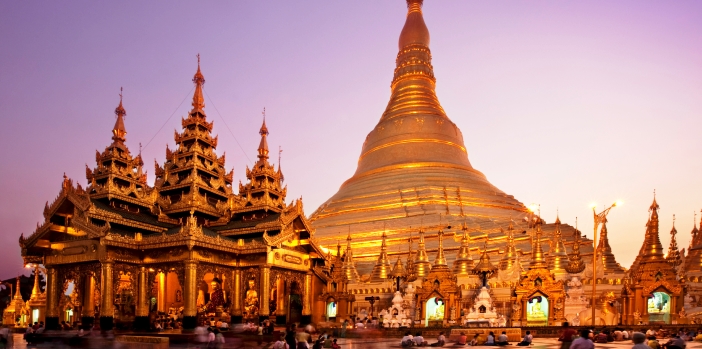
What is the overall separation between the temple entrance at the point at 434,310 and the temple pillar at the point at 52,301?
1449cm

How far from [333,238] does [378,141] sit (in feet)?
42.2

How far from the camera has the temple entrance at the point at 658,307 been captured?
903 inches

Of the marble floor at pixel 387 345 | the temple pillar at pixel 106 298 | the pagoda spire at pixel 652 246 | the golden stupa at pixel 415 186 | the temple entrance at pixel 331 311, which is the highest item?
the golden stupa at pixel 415 186

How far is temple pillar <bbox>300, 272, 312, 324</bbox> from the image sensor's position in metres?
25.7

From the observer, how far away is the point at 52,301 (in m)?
21.8

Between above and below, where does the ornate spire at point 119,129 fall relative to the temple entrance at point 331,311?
Result: above

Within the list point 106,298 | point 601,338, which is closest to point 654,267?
point 601,338

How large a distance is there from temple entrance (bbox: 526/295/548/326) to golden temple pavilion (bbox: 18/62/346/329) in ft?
26.6

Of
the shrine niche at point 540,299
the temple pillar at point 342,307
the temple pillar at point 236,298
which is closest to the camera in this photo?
the temple pillar at point 236,298

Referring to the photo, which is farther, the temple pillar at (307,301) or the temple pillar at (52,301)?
the temple pillar at (307,301)

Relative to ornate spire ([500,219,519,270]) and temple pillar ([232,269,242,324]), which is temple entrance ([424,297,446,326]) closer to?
ornate spire ([500,219,519,270])

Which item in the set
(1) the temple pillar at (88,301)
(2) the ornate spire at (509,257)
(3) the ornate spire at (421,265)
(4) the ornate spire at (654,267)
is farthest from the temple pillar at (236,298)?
(4) the ornate spire at (654,267)

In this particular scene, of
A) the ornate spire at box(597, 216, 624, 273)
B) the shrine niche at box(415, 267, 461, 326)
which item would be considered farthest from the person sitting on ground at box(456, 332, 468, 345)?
the ornate spire at box(597, 216, 624, 273)

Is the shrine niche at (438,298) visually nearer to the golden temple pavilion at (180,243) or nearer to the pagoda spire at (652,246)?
the golden temple pavilion at (180,243)
